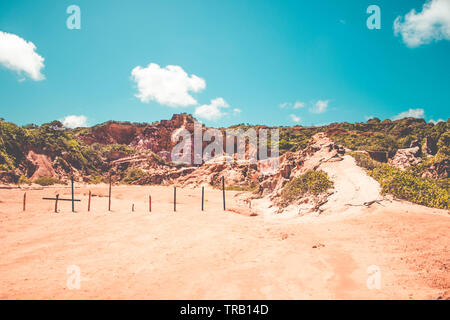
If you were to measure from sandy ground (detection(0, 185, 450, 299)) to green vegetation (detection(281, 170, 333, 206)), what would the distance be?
7.86 feet

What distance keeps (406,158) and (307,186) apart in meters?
16.0

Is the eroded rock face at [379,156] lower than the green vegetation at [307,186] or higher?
higher

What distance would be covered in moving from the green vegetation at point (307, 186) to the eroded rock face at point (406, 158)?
43.6ft

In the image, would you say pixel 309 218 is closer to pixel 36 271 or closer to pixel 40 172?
pixel 36 271

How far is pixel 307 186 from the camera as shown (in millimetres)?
12867

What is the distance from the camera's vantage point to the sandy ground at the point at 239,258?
165 inches

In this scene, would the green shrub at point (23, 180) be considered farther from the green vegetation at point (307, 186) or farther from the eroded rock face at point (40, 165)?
the green vegetation at point (307, 186)

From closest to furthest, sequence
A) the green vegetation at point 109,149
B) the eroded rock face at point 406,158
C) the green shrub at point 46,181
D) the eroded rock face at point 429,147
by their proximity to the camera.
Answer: the eroded rock face at point 406,158 → the eroded rock face at point 429,147 → the green shrub at point 46,181 → the green vegetation at point 109,149

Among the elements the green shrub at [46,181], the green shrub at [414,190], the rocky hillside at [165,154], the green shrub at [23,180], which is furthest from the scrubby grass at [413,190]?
the green shrub at [23,180]

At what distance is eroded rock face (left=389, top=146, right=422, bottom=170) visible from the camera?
856 inches

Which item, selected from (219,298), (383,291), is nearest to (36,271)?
(219,298)

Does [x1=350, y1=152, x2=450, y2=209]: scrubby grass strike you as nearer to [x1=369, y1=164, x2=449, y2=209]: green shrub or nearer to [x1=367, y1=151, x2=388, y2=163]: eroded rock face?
[x1=369, y1=164, x2=449, y2=209]: green shrub

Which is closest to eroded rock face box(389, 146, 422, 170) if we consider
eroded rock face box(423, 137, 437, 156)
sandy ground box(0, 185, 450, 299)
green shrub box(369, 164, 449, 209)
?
eroded rock face box(423, 137, 437, 156)
